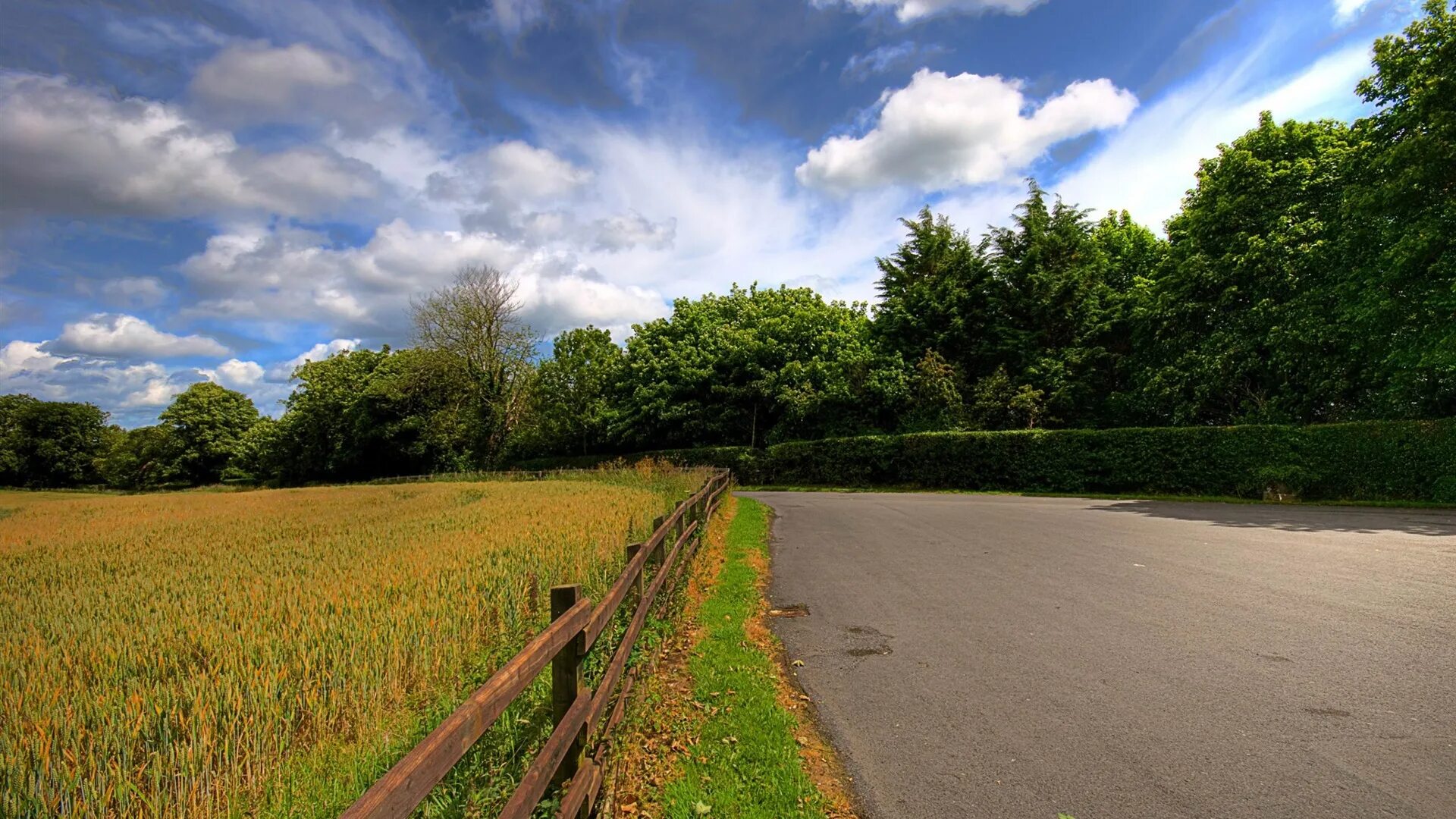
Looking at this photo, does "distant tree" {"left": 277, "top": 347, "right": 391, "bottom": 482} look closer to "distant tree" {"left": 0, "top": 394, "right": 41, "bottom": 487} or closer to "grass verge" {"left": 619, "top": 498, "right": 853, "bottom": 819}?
"distant tree" {"left": 0, "top": 394, "right": 41, "bottom": 487}

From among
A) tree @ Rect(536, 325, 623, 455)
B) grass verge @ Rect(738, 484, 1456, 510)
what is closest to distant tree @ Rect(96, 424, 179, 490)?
tree @ Rect(536, 325, 623, 455)

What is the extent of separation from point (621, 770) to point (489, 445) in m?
41.2

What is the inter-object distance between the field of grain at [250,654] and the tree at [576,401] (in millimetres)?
33260

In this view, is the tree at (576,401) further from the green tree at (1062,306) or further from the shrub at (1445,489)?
the shrub at (1445,489)

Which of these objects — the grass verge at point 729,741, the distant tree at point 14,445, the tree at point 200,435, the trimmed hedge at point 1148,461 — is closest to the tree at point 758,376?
the trimmed hedge at point 1148,461

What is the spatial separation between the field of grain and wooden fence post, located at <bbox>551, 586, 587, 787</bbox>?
0.62 meters

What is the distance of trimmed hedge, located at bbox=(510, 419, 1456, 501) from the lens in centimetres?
1758

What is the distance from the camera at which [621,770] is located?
379 centimetres

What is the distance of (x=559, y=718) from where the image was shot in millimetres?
3131

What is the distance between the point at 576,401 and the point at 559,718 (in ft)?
135

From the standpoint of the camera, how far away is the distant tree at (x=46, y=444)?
70000 millimetres

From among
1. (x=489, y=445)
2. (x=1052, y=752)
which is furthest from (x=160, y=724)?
(x=489, y=445)

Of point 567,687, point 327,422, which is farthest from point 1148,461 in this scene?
point 327,422

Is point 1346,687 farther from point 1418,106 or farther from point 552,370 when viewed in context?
point 552,370
